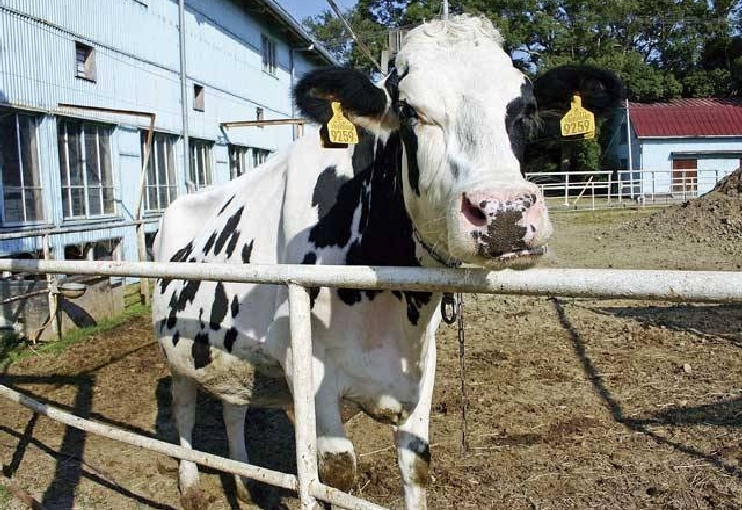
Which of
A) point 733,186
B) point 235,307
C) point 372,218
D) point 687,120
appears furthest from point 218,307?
point 687,120

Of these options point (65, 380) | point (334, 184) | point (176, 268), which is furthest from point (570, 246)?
point (176, 268)

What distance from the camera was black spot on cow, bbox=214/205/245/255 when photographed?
11.7ft

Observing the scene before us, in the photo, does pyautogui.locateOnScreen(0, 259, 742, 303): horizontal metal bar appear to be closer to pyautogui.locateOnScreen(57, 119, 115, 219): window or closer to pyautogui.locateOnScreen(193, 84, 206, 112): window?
pyautogui.locateOnScreen(57, 119, 115, 219): window

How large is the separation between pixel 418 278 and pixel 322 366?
104 cm

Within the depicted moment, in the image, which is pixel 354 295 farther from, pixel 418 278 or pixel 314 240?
pixel 418 278

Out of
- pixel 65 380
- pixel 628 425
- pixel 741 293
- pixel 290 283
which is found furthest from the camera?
pixel 65 380

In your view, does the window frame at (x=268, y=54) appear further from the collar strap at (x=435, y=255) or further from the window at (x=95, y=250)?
the collar strap at (x=435, y=255)

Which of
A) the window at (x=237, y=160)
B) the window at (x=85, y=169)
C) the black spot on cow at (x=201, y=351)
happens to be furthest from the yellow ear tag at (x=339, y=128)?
the window at (x=237, y=160)

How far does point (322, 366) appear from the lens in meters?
2.59

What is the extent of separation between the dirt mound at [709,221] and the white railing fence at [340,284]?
38.3 feet

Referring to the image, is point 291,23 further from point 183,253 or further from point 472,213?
point 472,213

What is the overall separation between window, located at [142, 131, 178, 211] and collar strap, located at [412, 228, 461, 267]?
1184cm

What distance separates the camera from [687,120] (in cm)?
3603

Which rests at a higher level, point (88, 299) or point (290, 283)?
point (290, 283)
